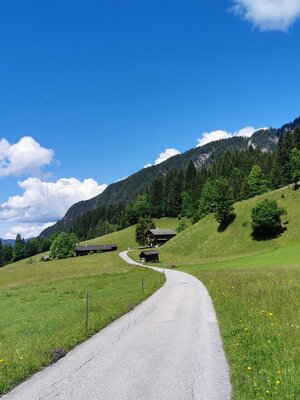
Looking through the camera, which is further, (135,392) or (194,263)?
(194,263)

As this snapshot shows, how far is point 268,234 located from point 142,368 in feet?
283

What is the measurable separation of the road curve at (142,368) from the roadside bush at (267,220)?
76.2 m

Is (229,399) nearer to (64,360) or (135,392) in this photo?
(135,392)

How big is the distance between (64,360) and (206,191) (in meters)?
130

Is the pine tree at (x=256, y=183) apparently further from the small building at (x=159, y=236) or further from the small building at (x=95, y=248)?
the small building at (x=95, y=248)

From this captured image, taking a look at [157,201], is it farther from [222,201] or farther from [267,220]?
[267,220]

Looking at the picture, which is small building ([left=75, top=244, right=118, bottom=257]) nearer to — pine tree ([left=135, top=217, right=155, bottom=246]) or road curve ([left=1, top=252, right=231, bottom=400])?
pine tree ([left=135, top=217, right=155, bottom=246])

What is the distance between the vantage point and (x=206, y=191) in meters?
141

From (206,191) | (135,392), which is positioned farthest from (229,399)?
(206,191)

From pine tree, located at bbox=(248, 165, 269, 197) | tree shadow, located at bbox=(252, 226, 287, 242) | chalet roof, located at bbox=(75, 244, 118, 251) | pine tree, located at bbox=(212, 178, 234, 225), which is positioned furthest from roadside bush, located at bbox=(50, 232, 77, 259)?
tree shadow, located at bbox=(252, 226, 287, 242)

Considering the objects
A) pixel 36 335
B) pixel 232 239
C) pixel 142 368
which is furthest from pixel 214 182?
pixel 142 368

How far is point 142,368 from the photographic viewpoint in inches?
439

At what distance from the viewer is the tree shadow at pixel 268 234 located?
9056 centimetres

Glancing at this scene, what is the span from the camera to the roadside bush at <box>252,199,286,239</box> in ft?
297
